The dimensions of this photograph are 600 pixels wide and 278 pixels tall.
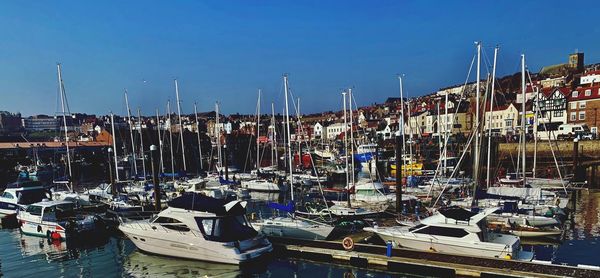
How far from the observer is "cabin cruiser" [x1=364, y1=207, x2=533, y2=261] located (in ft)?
58.7

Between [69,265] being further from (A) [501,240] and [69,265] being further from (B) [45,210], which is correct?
(A) [501,240]

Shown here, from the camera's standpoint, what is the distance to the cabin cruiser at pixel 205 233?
19562 millimetres

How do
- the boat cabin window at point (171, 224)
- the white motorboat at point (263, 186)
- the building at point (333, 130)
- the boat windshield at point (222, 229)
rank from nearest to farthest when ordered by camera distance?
the boat windshield at point (222, 229), the boat cabin window at point (171, 224), the white motorboat at point (263, 186), the building at point (333, 130)

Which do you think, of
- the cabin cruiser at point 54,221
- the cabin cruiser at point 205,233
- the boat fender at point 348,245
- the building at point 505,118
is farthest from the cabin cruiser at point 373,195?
the building at point 505,118

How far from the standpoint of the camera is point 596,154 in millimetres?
53594

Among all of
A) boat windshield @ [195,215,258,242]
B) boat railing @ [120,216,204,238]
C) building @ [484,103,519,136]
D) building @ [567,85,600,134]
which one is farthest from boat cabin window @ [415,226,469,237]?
building @ [484,103,519,136]

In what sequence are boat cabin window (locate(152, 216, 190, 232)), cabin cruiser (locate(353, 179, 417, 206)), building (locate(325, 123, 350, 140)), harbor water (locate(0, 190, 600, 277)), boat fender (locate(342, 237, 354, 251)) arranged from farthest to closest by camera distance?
1. building (locate(325, 123, 350, 140))
2. cabin cruiser (locate(353, 179, 417, 206))
3. boat cabin window (locate(152, 216, 190, 232))
4. boat fender (locate(342, 237, 354, 251))
5. harbor water (locate(0, 190, 600, 277))

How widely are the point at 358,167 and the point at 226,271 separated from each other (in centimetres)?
5809

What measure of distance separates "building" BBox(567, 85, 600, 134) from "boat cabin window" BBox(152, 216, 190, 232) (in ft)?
245

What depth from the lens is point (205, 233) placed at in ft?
65.2

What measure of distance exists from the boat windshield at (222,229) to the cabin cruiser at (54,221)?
1065 centimetres

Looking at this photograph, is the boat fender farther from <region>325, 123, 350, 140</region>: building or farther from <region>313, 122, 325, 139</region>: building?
<region>313, 122, 325, 139</region>: building

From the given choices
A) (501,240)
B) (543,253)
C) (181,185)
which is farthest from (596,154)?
(181,185)

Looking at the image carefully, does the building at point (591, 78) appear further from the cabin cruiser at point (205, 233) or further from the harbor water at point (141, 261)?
the cabin cruiser at point (205, 233)
